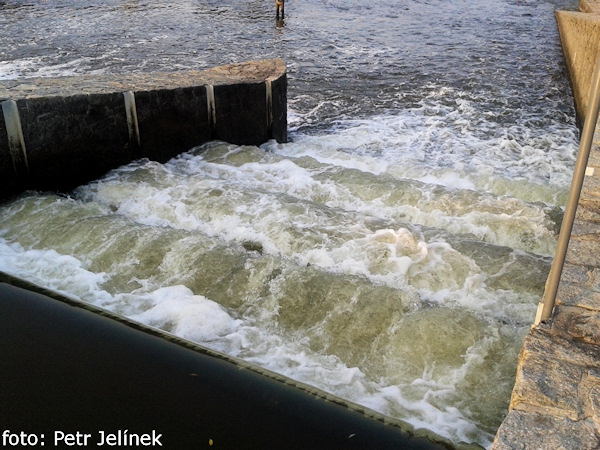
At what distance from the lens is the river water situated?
3969 millimetres

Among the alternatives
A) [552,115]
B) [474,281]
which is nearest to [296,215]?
[474,281]

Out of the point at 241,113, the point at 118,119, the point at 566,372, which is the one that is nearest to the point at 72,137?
the point at 118,119

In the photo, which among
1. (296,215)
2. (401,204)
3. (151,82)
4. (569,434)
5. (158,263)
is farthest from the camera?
(151,82)

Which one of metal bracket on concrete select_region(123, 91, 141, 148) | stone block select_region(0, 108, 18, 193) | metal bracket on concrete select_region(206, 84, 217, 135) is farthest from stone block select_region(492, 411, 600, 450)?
metal bracket on concrete select_region(206, 84, 217, 135)

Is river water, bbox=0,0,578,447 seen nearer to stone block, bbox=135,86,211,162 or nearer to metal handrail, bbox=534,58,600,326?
stone block, bbox=135,86,211,162

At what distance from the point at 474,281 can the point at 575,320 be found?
1578mm

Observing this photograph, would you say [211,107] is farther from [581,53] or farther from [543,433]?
[581,53]

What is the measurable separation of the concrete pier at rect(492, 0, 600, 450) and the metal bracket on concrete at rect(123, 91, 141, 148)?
5.42 m

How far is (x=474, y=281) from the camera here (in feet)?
15.7

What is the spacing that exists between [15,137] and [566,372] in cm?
593

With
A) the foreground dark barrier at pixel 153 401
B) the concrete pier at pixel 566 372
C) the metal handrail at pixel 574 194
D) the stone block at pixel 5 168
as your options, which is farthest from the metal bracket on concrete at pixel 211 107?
the metal handrail at pixel 574 194

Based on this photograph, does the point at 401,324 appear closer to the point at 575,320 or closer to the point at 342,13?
the point at 575,320

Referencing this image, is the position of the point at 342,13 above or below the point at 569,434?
below

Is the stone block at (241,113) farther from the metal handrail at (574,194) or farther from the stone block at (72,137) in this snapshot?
the metal handrail at (574,194)
